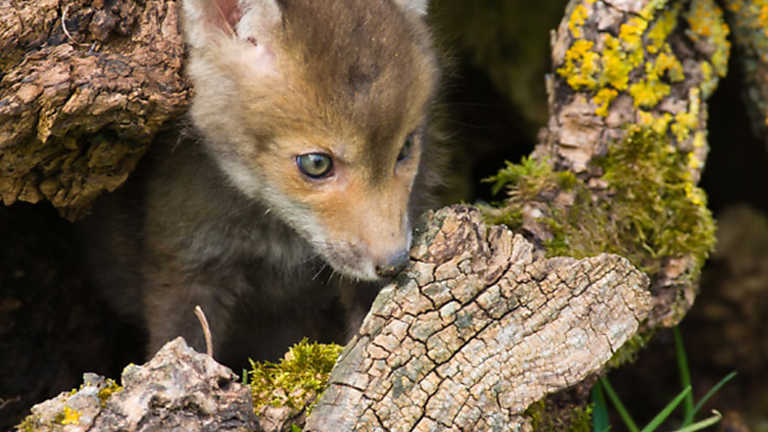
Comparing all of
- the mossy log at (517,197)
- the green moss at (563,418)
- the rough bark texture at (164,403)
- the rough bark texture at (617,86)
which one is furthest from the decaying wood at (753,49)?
the rough bark texture at (164,403)

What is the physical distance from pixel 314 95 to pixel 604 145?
3.88 feet

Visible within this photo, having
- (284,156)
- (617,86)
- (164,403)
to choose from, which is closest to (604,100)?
(617,86)

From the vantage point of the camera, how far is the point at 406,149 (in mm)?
2568

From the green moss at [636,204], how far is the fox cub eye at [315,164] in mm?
715

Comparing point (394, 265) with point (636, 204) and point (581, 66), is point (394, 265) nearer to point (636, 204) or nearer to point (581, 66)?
point (636, 204)

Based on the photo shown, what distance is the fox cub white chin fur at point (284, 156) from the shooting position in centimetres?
237

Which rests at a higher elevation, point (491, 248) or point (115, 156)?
point (115, 156)

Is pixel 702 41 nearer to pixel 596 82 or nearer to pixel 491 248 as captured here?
pixel 596 82

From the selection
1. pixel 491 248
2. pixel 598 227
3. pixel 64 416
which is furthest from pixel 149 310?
pixel 598 227

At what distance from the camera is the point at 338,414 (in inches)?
81.9

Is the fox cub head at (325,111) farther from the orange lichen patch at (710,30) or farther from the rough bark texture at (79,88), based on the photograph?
the orange lichen patch at (710,30)

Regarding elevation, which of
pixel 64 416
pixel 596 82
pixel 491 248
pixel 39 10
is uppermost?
pixel 39 10

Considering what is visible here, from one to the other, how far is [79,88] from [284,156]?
2.01 ft

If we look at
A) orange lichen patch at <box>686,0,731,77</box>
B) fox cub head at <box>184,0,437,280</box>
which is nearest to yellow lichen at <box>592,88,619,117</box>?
orange lichen patch at <box>686,0,731,77</box>
